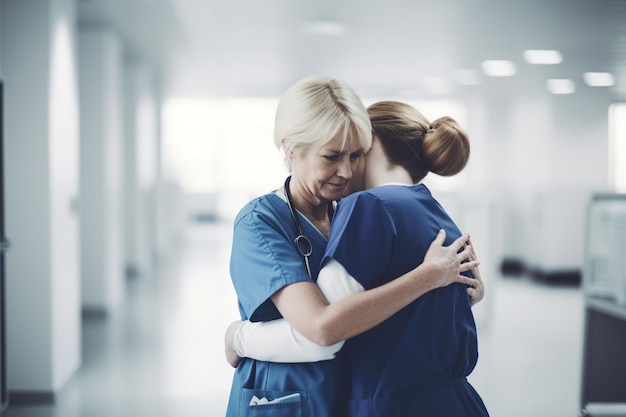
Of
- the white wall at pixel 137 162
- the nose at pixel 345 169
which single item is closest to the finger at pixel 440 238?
the nose at pixel 345 169

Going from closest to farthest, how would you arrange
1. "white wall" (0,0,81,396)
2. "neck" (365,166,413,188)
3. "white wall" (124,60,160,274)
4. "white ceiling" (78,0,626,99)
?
"neck" (365,166,413,188) → "white wall" (0,0,81,396) → "white ceiling" (78,0,626,99) → "white wall" (124,60,160,274)

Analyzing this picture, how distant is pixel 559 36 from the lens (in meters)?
5.53

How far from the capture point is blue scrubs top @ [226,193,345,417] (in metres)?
1.23

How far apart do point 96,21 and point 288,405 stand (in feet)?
16.7

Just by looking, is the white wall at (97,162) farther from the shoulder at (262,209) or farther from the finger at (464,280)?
the finger at (464,280)

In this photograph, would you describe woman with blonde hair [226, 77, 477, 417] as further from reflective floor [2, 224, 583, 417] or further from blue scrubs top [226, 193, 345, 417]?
reflective floor [2, 224, 583, 417]

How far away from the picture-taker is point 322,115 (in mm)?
1251

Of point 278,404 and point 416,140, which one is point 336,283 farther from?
point 416,140

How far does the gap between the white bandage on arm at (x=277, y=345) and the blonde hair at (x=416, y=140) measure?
0.48 m

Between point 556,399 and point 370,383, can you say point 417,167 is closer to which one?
point 370,383

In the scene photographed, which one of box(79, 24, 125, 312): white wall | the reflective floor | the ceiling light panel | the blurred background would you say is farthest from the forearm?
the ceiling light panel

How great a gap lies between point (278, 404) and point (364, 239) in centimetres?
42

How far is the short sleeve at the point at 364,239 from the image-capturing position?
1162 mm

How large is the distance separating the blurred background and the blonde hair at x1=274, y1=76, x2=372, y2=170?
0.14 meters
